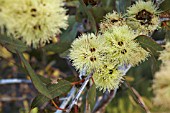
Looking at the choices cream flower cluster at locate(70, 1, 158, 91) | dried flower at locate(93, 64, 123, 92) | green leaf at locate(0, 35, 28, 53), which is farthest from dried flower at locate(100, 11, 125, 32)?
green leaf at locate(0, 35, 28, 53)

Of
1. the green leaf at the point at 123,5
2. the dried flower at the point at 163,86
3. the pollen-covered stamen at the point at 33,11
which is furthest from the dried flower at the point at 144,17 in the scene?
the pollen-covered stamen at the point at 33,11

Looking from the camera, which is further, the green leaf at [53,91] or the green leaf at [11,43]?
the green leaf at [53,91]

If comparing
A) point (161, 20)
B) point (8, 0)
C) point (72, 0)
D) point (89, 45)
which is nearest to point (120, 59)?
point (89, 45)

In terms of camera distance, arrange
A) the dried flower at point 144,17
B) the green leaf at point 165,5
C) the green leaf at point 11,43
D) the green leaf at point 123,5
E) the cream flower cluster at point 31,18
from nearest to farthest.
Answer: the cream flower cluster at point 31,18 < the green leaf at point 11,43 < the dried flower at point 144,17 < the green leaf at point 165,5 < the green leaf at point 123,5

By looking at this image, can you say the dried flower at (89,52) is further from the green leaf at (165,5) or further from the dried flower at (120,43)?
the green leaf at (165,5)

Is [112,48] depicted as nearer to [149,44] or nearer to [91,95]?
[149,44]

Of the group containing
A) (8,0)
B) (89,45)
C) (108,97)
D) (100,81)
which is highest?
(8,0)

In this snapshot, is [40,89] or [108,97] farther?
[108,97]

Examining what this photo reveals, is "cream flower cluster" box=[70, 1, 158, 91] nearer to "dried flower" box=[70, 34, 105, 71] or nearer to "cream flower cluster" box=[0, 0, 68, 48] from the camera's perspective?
"dried flower" box=[70, 34, 105, 71]

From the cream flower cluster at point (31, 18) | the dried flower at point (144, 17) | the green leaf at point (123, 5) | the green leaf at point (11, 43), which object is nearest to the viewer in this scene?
the cream flower cluster at point (31, 18)

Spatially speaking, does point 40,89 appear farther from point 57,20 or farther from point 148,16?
point 148,16
